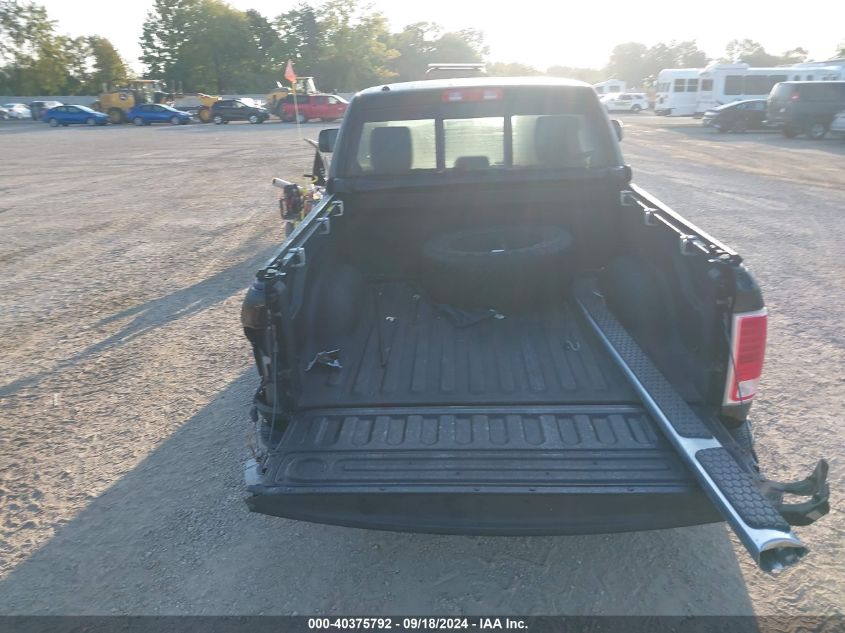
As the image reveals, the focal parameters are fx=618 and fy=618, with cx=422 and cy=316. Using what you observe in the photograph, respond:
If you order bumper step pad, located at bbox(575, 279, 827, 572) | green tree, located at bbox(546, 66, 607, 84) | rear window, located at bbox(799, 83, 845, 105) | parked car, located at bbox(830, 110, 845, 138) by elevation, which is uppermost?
green tree, located at bbox(546, 66, 607, 84)

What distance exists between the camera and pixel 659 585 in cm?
275

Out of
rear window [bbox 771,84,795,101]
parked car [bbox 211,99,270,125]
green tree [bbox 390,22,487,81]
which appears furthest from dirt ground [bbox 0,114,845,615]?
green tree [bbox 390,22,487,81]

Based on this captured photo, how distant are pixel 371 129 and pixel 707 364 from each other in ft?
9.46

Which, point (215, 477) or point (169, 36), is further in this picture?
point (169, 36)

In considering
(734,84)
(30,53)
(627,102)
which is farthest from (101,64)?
(734,84)

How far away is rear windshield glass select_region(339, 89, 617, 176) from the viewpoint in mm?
4355

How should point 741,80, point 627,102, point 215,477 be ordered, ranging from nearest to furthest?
point 215,477, point 741,80, point 627,102

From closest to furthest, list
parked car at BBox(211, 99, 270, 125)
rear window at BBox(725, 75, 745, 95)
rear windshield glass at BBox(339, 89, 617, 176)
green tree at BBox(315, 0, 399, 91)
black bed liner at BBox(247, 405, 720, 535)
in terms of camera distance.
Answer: black bed liner at BBox(247, 405, 720, 535) < rear windshield glass at BBox(339, 89, 617, 176) < rear window at BBox(725, 75, 745, 95) < parked car at BBox(211, 99, 270, 125) < green tree at BBox(315, 0, 399, 91)

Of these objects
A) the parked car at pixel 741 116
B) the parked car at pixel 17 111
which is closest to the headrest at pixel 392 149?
the parked car at pixel 741 116

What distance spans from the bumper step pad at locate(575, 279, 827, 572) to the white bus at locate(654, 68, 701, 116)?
1522 inches

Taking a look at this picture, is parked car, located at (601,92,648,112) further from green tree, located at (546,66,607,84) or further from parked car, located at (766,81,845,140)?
green tree, located at (546,66,607,84)

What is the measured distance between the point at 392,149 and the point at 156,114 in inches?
1686

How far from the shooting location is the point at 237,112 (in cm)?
4062

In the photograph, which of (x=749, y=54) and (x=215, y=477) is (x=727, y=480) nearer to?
(x=215, y=477)
